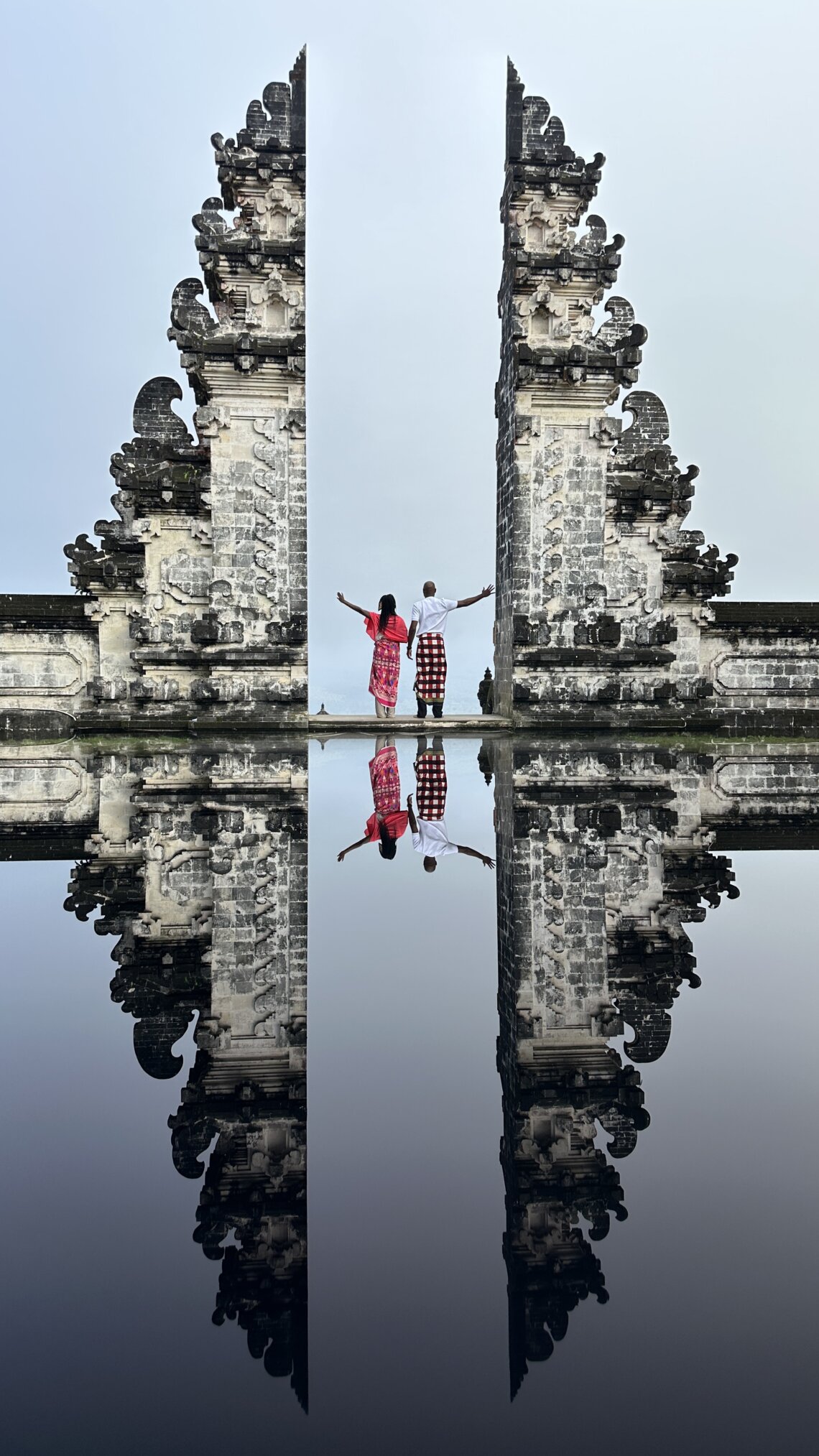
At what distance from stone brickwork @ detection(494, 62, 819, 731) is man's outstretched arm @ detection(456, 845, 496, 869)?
32.5ft

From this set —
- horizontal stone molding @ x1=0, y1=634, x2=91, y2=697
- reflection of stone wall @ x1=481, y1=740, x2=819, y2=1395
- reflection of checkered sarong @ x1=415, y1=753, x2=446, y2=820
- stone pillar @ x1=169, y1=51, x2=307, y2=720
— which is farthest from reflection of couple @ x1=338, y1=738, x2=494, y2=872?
horizontal stone molding @ x1=0, y1=634, x2=91, y2=697

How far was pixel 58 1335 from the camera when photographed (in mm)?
1474

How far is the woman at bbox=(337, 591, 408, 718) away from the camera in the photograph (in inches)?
624

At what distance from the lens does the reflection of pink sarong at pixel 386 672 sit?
52.2 ft

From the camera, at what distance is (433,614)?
51.0ft

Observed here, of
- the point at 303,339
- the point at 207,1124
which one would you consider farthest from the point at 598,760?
the point at 207,1124

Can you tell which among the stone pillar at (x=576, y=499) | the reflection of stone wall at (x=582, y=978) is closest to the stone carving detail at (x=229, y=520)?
the stone pillar at (x=576, y=499)

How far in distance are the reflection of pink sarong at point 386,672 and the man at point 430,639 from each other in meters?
0.24

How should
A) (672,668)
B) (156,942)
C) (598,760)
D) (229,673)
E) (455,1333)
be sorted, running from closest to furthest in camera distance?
1. (455,1333)
2. (156,942)
3. (598,760)
4. (229,673)
5. (672,668)

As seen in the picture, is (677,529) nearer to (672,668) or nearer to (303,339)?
(672,668)

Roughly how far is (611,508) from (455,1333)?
15.2 m

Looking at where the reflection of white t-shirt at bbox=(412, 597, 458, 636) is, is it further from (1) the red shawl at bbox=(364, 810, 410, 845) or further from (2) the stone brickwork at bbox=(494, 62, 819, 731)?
(1) the red shawl at bbox=(364, 810, 410, 845)

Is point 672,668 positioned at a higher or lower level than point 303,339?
lower

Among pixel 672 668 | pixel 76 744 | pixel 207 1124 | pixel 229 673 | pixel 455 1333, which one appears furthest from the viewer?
pixel 672 668
